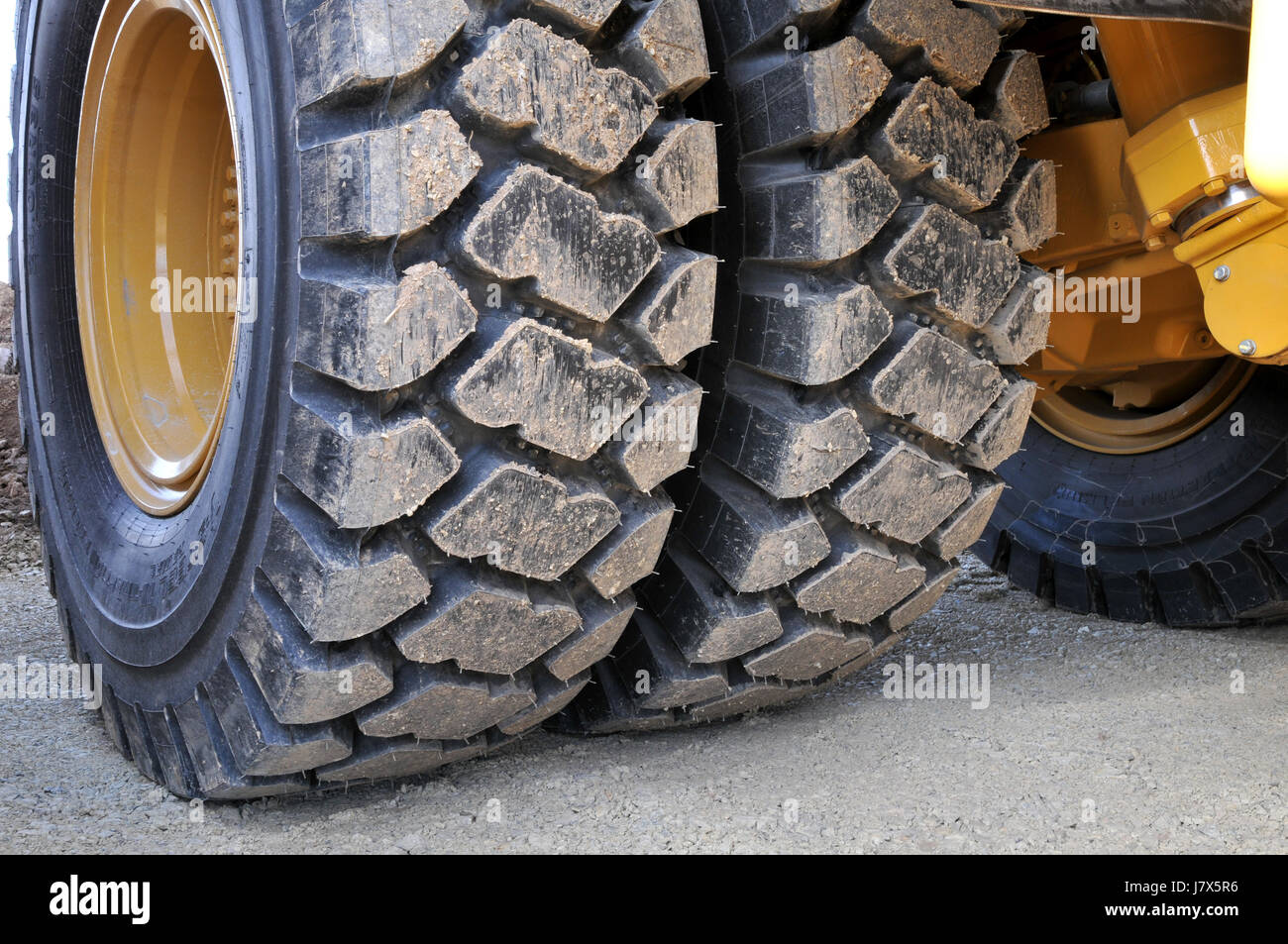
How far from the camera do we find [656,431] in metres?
1.33

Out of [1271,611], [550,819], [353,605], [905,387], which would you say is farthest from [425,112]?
[1271,611]

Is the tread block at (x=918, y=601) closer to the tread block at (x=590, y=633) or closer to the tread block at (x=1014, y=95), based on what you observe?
the tread block at (x=590, y=633)

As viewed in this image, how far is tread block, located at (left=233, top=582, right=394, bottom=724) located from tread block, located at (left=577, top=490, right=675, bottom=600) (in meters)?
0.26

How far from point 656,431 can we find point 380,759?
1.72ft

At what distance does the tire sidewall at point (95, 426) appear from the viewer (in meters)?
1.22

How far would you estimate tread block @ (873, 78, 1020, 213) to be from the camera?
140 cm

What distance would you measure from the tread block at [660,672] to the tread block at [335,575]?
0.41m

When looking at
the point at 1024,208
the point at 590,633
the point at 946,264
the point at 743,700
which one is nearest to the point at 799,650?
the point at 743,700

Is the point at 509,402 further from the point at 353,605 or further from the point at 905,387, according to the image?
the point at 905,387

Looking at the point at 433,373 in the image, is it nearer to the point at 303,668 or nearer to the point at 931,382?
the point at 303,668

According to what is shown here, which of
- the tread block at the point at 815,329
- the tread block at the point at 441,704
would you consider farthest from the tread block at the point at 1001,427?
the tread block at the point at 441,704

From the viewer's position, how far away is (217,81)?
185 cm

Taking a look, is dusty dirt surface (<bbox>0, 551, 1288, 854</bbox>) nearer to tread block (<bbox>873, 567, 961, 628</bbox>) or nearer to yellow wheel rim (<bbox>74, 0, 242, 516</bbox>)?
tread block (<bbox>873, 567, 961, 628</bbox>)

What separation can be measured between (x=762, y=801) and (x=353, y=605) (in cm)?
60
